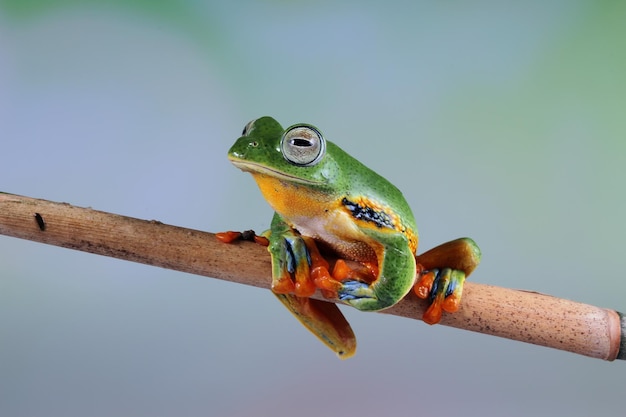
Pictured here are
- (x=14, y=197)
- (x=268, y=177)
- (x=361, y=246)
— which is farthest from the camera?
(x=14, y=197)

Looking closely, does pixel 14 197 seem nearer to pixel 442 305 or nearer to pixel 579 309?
pixel 442 305

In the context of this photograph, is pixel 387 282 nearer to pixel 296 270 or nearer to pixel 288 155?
pixel 296 270

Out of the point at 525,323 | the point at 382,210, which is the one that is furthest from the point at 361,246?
the point at 525,323

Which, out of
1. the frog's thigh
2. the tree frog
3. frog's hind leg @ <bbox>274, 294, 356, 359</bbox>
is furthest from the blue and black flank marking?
frog's hind leg @ <bbox>274, 294, 356, 359</bbox>

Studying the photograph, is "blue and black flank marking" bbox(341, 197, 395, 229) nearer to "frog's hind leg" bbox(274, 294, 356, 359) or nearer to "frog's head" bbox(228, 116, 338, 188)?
"frog's head" bbox(228, 116, 338, 188)

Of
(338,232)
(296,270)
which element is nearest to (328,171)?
(338,232)
